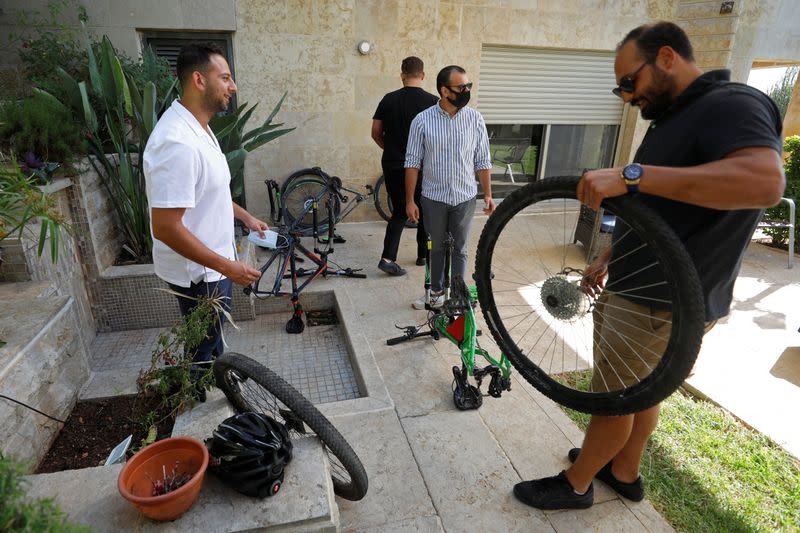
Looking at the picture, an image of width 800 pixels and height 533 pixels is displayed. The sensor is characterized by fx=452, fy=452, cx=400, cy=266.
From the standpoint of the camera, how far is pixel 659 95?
149 cm

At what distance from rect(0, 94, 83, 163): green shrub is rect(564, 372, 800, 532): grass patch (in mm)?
3849

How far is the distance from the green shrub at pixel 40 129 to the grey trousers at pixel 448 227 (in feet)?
8.67

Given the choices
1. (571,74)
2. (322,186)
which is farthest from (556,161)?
(322,186)

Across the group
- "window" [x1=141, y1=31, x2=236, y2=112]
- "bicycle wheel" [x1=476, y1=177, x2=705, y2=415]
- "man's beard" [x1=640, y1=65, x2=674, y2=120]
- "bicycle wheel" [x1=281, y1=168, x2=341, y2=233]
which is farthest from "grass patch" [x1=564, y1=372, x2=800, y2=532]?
"window" [x1=141, y1=31, x2=236, y2=112]

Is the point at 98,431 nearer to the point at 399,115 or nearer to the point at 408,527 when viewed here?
the point at 408,527

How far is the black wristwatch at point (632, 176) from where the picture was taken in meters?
1.27

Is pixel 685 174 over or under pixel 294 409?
over

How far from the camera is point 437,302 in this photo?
3.74 metres

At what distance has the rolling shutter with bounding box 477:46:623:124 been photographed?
6.39 meters

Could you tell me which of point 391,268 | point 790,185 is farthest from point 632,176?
point 790,185

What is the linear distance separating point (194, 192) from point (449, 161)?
1.97 metres

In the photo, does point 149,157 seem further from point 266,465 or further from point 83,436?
point 83,436

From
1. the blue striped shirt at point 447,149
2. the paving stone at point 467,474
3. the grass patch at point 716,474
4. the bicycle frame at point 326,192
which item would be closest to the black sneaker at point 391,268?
the bicycle frame at point 326,192

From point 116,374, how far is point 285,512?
1.85 metres
